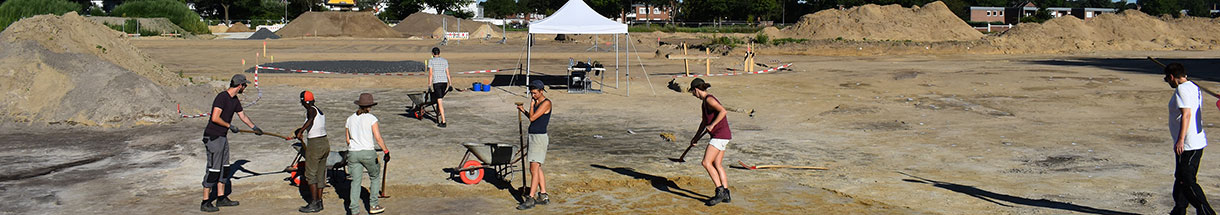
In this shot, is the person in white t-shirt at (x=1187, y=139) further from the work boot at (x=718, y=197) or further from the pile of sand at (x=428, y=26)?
the pile of sand at (x=428, y=26)

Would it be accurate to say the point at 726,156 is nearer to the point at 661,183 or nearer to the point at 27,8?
the point at 661,183

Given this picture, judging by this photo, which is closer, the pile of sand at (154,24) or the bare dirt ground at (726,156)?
the bare dirt ground at (726,156)

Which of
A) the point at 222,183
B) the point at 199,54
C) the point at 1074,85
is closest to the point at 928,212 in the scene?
the point at 222,183

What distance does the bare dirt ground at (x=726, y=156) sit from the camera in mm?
9578

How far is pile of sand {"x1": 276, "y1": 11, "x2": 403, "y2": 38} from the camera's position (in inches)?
2648

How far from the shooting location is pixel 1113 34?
55938 mm

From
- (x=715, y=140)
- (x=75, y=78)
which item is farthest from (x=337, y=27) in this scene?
(x=715, y=140)

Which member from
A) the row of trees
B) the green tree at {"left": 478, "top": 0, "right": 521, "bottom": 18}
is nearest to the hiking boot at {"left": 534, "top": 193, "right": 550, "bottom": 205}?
the row of trees

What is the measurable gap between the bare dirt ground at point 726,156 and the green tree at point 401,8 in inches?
3577

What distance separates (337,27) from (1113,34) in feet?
166

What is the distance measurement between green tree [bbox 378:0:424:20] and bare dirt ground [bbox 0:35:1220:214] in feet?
298

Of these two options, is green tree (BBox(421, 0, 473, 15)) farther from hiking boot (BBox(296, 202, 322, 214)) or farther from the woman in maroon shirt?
the woman in maroon shirt

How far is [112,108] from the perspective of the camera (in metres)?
15.7

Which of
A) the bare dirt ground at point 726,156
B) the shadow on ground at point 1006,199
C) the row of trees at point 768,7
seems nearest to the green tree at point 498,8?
the row of trees at point 768,7
